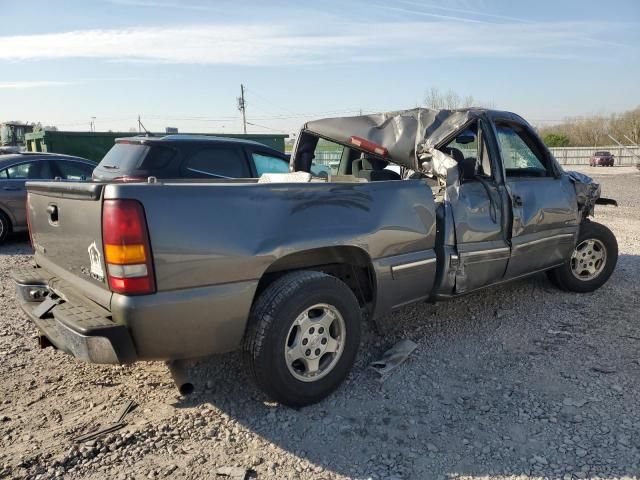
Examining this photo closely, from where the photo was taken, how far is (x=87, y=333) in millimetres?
2379

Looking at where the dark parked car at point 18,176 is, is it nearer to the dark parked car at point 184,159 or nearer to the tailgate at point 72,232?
the dark parked car at point 184,159

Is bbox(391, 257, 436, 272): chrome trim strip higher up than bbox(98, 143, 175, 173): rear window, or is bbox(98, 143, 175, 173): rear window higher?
bbox(98, 143, 175, 173): rear window

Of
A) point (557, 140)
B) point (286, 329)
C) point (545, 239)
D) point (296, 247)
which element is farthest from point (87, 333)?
point (557, 140)

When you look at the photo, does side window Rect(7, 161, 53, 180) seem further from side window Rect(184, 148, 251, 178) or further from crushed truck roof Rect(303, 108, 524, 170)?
crushed truck roof Rect(303, 108, 524, 170)

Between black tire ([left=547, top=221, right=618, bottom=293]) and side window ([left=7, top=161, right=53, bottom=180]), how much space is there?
809 centimetres

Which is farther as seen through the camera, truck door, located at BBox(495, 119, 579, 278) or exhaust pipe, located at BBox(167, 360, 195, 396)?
truck door, located at BBox(495, 119, 579, 278)

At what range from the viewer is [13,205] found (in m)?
8.02

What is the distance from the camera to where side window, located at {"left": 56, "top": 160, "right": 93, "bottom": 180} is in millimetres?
8688

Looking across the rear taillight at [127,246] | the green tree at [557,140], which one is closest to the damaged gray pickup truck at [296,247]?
the rear taillight at [127,246]

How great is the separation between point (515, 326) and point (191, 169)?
4.54 metres

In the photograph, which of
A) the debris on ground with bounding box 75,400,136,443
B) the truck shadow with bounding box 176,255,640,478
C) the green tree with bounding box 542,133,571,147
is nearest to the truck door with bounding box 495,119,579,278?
the truck shadow with bounding box 176,255,640,478

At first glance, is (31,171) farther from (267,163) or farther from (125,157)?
(267,163)

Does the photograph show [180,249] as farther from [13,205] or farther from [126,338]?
[13,205]

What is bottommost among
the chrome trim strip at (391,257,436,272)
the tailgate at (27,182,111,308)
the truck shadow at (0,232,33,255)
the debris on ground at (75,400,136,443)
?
the debris on ground at (75,400,136,443)
